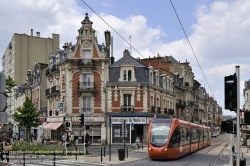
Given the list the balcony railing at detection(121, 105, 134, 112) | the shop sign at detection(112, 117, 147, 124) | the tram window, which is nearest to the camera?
the tram window

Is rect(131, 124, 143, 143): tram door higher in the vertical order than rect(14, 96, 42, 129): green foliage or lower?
lower

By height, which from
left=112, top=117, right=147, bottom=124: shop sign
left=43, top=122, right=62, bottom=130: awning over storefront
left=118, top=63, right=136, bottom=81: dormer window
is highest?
left=118, top=63, right=136, bottom=81: dormer window

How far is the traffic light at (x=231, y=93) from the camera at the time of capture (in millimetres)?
10375

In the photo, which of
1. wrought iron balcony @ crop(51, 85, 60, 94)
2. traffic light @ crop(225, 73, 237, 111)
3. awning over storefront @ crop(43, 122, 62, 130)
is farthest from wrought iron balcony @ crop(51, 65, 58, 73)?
traffic light @ crop(225, 73, 237, 111)

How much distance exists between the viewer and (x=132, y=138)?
1821 inches

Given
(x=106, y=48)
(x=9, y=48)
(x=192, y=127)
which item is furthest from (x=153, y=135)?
(x=9, y=48)

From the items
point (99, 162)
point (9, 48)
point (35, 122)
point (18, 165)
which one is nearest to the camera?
point (18, 165)

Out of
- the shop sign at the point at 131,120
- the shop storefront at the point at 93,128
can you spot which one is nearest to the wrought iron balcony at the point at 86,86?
the shop storefront at the point at 93,128

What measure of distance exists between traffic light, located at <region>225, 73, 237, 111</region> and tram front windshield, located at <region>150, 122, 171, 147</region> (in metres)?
14.9

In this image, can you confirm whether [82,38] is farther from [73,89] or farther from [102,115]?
[102,115]

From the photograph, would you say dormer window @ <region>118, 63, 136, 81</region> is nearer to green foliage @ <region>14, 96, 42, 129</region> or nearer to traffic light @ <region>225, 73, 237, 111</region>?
green foliage @ <region>14, 96, 42, 129</region>

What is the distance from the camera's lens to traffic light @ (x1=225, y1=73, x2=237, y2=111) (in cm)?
1038

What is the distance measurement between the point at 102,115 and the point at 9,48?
4312 cm

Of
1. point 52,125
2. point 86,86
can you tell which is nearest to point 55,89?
point 52,125
